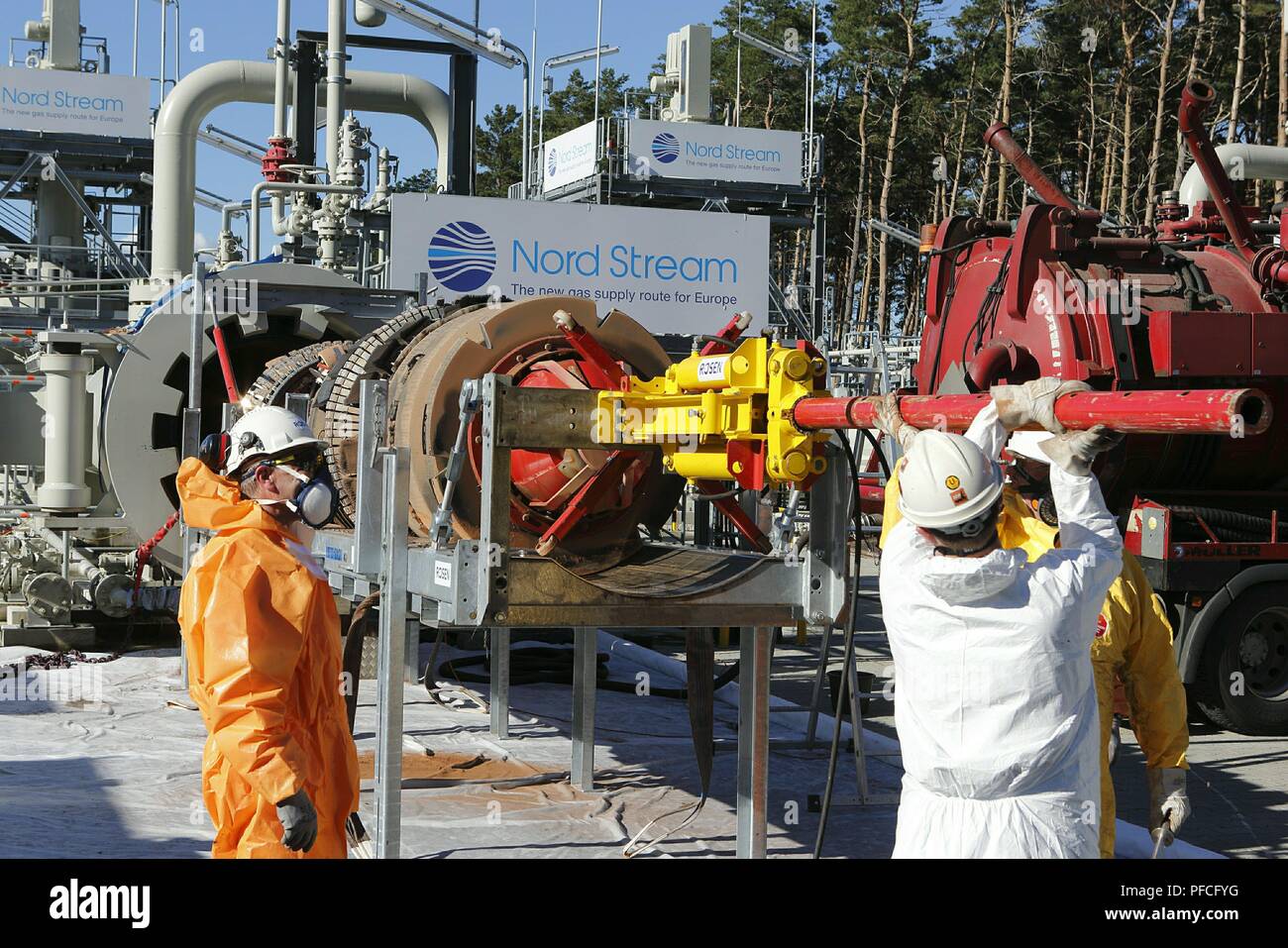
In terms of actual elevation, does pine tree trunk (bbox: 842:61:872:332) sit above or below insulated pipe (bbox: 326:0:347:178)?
above

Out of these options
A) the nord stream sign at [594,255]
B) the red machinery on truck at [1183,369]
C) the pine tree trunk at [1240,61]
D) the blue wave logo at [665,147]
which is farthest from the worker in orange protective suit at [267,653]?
the blue wave logo at [665,147]

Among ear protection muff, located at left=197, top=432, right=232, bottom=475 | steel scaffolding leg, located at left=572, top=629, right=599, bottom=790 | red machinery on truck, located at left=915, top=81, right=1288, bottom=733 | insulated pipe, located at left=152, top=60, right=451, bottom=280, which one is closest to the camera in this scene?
ear protection muff, located at left=197, top=432, right=232, bottom=475

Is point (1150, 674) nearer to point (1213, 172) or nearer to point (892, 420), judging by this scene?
point (892, 420)


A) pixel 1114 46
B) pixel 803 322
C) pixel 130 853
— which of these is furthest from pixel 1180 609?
pixel 1114 46

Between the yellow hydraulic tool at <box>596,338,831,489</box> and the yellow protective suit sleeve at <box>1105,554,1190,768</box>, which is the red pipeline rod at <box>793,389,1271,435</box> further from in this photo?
the yellow protective suit sleeve at <box>1105,554,1190,768</box>

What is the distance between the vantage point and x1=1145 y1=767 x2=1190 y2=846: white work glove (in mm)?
4500

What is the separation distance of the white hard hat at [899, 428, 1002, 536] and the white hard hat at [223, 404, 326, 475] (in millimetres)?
1883

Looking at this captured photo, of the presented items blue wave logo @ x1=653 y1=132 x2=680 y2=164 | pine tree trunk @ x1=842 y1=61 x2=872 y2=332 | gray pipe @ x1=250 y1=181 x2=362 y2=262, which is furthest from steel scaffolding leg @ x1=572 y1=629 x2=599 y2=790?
pine tree trunk @ x1=842 y1=61 x2=872 y2=332

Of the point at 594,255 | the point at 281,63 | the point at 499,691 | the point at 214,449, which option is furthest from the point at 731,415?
the point at 281,63

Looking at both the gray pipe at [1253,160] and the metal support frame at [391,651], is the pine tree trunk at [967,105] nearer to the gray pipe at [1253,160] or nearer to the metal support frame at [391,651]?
the gray pipe at [1253,160]

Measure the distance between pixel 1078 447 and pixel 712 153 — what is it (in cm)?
3110

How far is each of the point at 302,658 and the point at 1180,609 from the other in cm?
686

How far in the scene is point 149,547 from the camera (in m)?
10.4

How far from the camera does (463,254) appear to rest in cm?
1617
